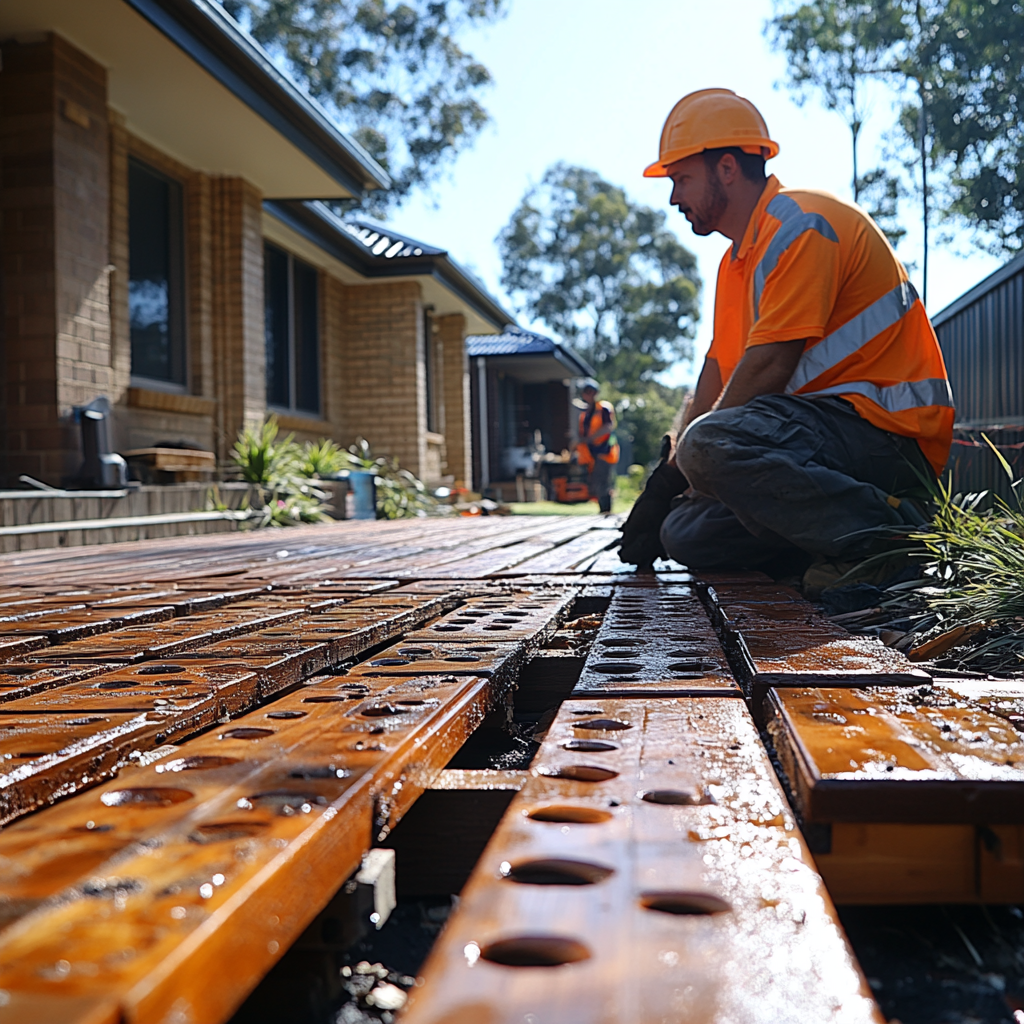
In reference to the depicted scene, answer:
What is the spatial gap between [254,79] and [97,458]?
127 inches

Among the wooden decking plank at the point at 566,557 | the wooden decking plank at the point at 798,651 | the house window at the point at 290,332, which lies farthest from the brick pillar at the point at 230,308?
the wooden decking plank at the point at 798,651

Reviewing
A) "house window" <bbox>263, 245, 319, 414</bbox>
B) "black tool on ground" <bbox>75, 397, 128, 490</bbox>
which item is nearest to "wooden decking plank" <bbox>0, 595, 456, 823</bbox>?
"black tool on ground" <bbox>75, 397, 128, 490</bbox>

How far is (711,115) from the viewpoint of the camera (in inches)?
123

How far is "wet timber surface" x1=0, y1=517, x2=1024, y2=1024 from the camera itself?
571mm

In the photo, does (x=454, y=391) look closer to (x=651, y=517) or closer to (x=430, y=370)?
(x=430, y=370)

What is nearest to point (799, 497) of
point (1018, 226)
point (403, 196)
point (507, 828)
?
point (507, 828)

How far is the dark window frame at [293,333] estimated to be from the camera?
1214 cm

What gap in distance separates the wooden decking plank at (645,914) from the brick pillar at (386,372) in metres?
13.1

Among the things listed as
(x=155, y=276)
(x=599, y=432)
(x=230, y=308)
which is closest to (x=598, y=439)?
(x=599, y=432)

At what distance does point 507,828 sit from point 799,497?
6.81ft

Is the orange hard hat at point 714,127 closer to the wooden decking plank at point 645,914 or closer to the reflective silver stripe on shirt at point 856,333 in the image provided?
the reflective silver stripe on shirt at point 856,333

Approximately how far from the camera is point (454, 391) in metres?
17.1

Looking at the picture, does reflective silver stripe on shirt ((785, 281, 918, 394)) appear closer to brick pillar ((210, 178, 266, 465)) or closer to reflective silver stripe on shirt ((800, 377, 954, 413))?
reflective silver stripe on shirt ((800, 377, 954, 413))

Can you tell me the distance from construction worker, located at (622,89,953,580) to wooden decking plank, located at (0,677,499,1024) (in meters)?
1.82
